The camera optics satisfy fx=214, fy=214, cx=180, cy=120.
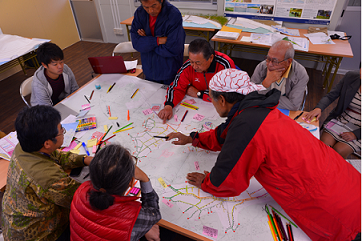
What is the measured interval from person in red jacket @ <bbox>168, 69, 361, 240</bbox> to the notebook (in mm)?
1772

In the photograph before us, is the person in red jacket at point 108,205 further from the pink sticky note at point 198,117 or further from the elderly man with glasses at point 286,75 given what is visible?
the elderly man with glasses at point 286,75

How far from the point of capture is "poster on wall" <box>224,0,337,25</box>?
12.1ft

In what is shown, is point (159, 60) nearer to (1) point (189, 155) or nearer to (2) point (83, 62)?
(1) point (189, 155)

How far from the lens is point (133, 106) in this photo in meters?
2.11

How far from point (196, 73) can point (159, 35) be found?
59cm

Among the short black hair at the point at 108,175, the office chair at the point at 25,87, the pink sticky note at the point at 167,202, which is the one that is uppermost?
the short black hair at the point at 108,175

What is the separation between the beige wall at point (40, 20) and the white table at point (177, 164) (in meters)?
3.57

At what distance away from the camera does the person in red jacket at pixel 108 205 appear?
0.96 metres

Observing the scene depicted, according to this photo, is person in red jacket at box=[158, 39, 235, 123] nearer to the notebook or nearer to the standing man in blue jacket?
the standing man in blue jacket

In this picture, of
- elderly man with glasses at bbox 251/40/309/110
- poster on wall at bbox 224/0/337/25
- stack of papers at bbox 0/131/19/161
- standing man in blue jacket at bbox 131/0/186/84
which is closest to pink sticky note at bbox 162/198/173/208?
stack of papers at bbox 0/131/19/161

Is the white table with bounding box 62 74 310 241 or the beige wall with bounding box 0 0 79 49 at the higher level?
the beige wall with bounding box 0 0 79 49

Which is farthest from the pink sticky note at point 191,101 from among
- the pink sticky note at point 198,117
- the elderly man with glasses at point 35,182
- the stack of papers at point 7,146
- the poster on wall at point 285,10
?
the poster on wall at point 285,10

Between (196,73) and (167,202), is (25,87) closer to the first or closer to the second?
(196,73)

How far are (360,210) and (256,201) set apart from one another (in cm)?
49
